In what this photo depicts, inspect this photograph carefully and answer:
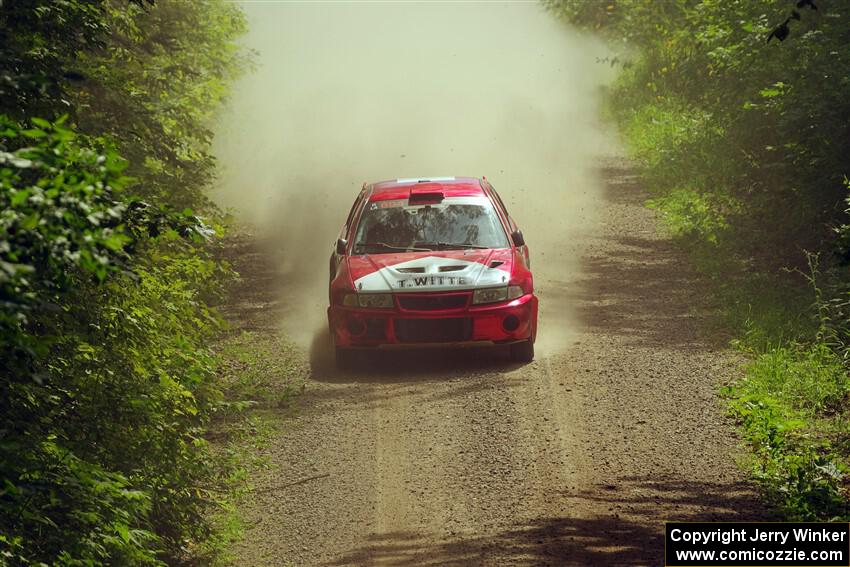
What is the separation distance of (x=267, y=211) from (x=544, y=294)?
10877mm

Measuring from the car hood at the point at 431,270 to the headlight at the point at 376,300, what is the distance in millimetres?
55

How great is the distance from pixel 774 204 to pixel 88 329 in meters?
14.1

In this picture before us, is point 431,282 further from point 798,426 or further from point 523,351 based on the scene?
point 798,426

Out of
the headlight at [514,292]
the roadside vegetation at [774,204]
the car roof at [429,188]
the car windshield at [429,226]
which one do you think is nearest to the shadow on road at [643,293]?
the roadside vegetation at [774,204]

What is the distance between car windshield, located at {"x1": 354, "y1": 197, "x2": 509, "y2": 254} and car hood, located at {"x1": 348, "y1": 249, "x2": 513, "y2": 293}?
0.66 ft

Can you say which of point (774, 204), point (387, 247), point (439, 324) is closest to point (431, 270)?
point (439, 324)

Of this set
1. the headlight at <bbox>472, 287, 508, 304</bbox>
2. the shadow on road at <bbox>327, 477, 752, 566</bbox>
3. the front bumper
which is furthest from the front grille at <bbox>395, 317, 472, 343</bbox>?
the shadow on road at <bbox>327, 477, 752, 566</bbox>

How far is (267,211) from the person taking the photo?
2541cm

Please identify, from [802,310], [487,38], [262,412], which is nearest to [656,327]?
[802,310]

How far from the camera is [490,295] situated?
470 inches

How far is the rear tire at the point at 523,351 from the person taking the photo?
12.4 metres

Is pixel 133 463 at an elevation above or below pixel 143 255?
below

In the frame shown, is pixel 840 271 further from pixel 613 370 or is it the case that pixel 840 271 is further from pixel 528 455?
pixel 528 455

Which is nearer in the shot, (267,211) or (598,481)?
(598,481)
